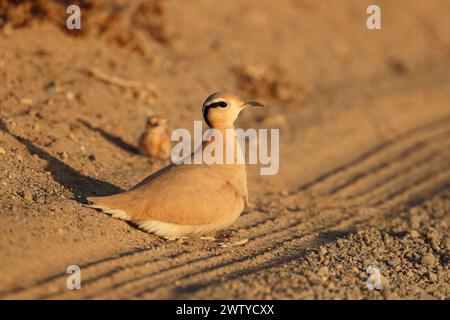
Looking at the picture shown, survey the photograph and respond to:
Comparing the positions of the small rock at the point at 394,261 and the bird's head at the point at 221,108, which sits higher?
the bird's head at the point at 221,108

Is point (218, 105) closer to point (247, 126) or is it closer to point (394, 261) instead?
point (394, 261)

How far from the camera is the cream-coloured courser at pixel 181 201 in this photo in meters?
5.54

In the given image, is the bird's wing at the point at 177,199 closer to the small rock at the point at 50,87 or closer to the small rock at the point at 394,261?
the small rock at the point at 394,261

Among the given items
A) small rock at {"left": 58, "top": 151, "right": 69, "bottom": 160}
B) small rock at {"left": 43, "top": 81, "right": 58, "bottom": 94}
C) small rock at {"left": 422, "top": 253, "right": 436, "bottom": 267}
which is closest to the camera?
small rock at {"left": 422, "top": 253, "right": 436, "bottom": 267}

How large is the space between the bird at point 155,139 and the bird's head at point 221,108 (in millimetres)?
1928

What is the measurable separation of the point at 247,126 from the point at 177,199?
191 inches

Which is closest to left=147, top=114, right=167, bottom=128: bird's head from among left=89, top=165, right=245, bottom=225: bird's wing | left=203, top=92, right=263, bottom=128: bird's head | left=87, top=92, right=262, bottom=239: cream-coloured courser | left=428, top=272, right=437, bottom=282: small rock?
left=203, top=92, right=263, bottom=128: bird's head

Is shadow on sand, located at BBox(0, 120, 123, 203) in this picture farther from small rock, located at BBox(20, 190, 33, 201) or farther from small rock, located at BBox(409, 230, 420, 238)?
small rock, located at BBox(409, 230, 420, 238)

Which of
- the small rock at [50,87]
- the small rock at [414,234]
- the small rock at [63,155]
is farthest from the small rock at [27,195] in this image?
the small rock at [414,234]

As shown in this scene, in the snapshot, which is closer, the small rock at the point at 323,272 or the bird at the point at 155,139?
the small rock at the point at 323,272

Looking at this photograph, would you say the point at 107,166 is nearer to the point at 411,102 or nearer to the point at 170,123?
the point at 170,123

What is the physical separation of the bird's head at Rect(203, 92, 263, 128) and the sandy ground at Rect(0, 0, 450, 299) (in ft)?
3.37

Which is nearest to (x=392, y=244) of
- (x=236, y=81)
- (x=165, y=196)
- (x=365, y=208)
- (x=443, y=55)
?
(x=365, y=208)

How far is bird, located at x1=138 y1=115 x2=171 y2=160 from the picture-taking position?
26.8 feet
